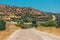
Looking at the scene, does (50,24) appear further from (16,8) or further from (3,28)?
(16,8)

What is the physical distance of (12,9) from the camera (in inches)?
6033

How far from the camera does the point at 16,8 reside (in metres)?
158

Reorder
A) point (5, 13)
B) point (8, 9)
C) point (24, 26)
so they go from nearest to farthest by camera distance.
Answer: point (24, 26), point (5, 13), point (8, 9)

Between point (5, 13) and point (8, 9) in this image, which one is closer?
point (5, 13)

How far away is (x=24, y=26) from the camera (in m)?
87.2

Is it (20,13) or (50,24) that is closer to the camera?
(50,24)

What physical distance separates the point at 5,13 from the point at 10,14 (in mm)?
3139

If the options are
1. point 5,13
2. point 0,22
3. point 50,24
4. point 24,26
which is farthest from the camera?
point 5,13

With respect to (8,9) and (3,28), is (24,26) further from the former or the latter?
(8,9)

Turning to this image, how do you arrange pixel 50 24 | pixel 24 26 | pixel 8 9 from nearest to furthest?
1. pixel 50 24
2. pixel 24 26
3. pixel 8 9

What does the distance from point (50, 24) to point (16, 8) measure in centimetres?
7999

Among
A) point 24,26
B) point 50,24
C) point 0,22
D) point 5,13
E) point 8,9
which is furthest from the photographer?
point 8,9

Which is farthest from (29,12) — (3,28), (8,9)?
(3,28)

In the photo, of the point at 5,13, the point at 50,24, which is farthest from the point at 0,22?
the point at 5,13
